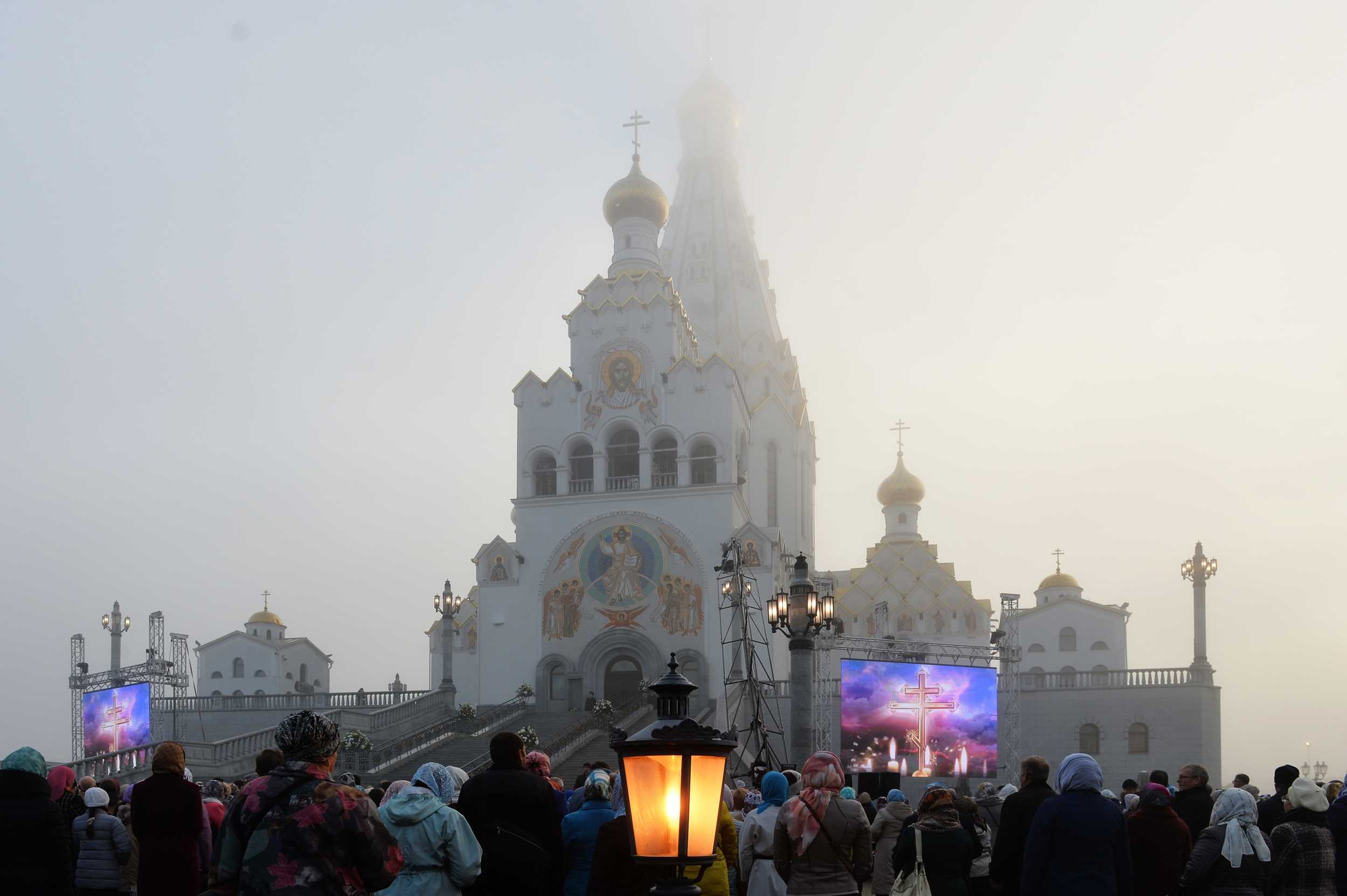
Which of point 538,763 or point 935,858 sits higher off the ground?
point 538,763

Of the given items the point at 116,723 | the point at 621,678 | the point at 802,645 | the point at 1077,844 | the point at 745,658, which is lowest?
the point at 116,723

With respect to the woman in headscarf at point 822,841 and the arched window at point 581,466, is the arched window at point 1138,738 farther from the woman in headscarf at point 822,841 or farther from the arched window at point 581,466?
the woman in headscarf at point 822,841

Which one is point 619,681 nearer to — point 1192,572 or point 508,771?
point 1192,572

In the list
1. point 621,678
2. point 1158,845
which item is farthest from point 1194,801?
point 621,678

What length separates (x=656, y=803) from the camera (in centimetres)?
614

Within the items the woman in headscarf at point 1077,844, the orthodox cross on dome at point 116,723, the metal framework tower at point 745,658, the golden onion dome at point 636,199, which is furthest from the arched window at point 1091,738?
the woman in headscarf at point 1077,844

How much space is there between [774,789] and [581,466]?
37010 millimetres

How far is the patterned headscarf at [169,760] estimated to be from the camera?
857 cm

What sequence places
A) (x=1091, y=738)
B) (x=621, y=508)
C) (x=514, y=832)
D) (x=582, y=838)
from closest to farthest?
1. (x=514, y=832)
2. (x=582, y=838)
3. (x=621, y=508)
4. (x=1091, y=738)

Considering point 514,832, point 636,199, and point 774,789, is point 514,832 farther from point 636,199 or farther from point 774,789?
point 636,199

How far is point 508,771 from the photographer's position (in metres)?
8.01

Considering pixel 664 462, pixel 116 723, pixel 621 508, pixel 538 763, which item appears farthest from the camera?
pixel 664 462

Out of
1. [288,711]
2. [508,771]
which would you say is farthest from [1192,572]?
[508,771]

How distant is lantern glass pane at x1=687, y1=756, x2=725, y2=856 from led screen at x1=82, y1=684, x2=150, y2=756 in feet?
120
